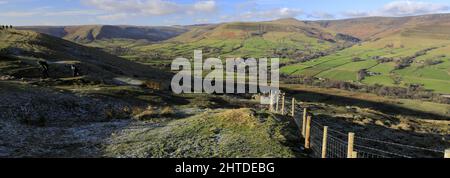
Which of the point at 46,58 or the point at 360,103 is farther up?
the point at 46,58

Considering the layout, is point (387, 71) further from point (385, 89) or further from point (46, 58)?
point (46, 58)

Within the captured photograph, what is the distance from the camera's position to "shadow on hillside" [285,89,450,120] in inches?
2969

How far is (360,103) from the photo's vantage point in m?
87.2

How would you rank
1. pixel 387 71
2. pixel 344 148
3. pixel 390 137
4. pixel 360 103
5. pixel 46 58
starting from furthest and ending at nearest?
pixel 387 71, pixel 360 103, pixel 46 58, pixel 390 137, pixel 344 148

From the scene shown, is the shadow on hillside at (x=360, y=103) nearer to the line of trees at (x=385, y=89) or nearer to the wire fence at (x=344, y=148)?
the line of trees at (x=385, y=89)

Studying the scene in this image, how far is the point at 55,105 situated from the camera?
2964cm

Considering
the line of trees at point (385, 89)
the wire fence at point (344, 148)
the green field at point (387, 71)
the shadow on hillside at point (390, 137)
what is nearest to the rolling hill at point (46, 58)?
the shadow on hillside at point (390, 137)

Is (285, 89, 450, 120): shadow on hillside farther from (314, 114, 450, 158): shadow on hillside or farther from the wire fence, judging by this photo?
the wire fence

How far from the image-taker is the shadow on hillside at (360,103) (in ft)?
247

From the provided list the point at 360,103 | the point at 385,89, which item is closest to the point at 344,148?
the point at 360,103

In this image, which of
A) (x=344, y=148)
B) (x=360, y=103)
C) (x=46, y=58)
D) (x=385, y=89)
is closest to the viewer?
(x=344, y=148)

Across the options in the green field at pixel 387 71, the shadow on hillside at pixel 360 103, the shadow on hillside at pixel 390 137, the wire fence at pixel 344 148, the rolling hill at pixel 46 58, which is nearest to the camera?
the wire fence at pixel 344 148
